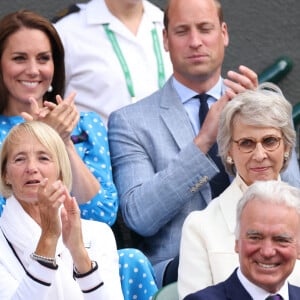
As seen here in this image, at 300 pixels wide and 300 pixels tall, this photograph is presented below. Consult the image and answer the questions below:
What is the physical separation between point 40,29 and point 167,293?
1385mm

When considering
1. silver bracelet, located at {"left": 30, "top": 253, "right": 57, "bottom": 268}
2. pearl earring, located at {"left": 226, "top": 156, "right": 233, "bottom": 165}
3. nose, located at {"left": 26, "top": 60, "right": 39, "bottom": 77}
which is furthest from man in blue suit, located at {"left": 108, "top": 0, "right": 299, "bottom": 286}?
silver bracelet, located at {"left": 30, "top": 253, "right": 57, "bottom": 268}

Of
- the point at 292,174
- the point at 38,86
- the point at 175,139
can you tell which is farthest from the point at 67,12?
the point at 292,174

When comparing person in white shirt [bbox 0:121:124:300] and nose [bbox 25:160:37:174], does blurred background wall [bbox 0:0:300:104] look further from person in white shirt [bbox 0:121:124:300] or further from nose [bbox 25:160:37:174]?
nose [bbox 25:160:37:174]

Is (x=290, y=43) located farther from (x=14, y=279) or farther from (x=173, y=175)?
(x=14, y=279)

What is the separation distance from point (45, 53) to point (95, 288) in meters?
1.37

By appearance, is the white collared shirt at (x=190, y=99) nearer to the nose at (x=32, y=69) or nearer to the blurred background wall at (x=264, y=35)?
the nose at (x=32, y=69)

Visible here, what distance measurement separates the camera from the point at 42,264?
17.3 feet

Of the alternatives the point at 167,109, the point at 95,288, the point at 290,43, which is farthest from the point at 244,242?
the point at 290,43

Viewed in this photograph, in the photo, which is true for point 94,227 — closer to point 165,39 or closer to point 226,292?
point 226,292

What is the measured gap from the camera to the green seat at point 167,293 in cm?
559

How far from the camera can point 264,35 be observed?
780 centimetres

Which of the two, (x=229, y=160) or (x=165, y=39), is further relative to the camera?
(x=165, y=39)

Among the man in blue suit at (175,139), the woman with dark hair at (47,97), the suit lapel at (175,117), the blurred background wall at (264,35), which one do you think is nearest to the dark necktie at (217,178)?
the man in blue suit at (175,139)

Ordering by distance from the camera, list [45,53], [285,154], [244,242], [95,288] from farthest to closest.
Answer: [45,53], [285,154], [95,288], [244,242]
